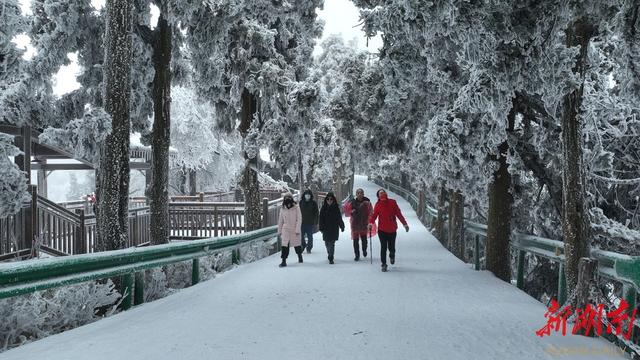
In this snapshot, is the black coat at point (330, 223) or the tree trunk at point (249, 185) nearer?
the black coat at point (330, 223)

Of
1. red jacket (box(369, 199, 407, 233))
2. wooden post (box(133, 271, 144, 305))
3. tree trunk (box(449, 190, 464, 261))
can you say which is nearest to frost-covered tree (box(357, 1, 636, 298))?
tree trunk (box(449, 190, 464, 261))

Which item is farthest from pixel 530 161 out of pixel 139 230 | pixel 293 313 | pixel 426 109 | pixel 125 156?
pixel 139 230

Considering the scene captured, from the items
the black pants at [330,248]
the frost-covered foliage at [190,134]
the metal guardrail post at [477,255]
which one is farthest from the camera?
the frost-covered foliage at [190,134]

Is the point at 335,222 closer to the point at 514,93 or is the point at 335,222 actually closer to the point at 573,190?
Result: the point at 514,93

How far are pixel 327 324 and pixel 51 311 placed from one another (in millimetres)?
3238

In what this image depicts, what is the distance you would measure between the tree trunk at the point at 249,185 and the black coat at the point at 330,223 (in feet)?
12.4

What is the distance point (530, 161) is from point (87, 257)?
9126 mm

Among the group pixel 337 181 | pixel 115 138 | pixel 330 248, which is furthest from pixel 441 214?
pixel 337 181

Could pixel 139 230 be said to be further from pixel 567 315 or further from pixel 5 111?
pixel 567 315

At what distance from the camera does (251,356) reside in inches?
205

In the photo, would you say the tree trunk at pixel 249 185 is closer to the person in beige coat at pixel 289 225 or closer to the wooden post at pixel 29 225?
the person in beige coat at pixel 289 225

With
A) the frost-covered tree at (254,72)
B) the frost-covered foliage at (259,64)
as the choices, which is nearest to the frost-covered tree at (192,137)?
the frost-covered foliage at (259,64)

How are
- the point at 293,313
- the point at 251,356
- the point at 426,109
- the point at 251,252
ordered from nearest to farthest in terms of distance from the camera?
1. the point at 251,356
2. the point at 293,313
3. the point at 251,252
4. the point at 426,109

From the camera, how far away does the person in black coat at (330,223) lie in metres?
13.2
